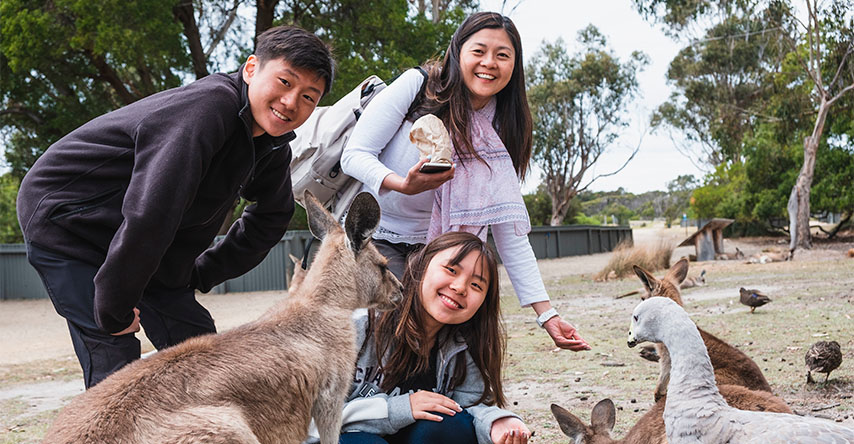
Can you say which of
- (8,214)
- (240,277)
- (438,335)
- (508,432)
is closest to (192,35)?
(240,277)

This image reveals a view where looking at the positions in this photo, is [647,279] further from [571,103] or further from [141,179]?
[571,103]

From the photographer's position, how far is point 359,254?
2217 mm

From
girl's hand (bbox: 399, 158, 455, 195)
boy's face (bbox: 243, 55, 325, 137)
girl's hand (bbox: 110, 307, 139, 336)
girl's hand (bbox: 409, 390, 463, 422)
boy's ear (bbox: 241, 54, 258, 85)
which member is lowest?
girl's hand (bbox: 409, 390, 463, 422)

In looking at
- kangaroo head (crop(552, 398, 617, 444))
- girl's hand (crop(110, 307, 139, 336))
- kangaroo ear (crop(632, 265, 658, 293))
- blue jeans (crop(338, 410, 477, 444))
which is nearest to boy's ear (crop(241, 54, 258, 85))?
girl's hand (crop(110, 307, 139, 336))

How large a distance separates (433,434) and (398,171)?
1.07 m

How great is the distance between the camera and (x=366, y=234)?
216 centimetres

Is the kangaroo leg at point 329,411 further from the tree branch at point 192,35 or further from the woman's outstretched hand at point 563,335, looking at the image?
the tree branch at point 192,35

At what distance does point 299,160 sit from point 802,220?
18.6 meters

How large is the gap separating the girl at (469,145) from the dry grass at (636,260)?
34.6 ft

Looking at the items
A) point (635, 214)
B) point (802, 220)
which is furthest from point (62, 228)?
point (635, 214)

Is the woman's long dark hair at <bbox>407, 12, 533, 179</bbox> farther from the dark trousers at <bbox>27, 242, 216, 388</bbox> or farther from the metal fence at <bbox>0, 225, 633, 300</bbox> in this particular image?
the metal fence at <bbox>0, 225, 633, 300</bbox>

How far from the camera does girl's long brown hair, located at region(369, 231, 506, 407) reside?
2.81m

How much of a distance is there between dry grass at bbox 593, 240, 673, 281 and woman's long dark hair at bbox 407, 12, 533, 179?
10544 mm

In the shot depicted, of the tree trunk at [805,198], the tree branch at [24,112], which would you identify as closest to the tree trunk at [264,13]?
the tree branch at [24,112]
